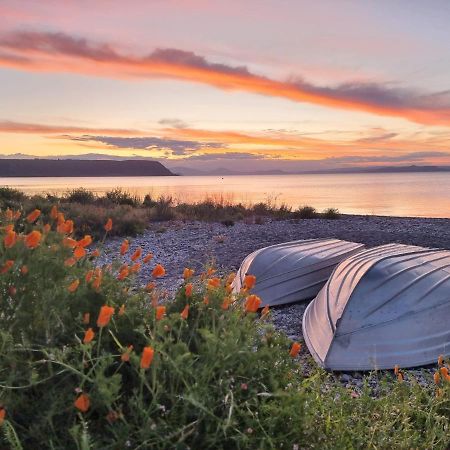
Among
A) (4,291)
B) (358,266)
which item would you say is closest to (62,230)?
(4,291)

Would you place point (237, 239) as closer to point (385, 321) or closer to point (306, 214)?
point (306, 214)

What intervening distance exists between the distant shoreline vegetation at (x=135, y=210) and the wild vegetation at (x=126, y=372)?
35.5 ft

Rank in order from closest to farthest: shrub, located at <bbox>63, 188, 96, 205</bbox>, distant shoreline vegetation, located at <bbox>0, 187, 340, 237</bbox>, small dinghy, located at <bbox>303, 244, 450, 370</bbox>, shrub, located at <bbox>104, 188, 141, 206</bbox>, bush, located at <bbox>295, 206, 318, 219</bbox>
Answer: small dinghy, located at <bbox>303, 244, 450, 370</bbox> < distant shoreline vegetation, located at <bbox>0, 187, 340, 237</bbox> < bush, located at <bbox>295, 206, 318, 219</bbox> < shrub, located at <bbox>63, 188, 96, 205</bbox> < shrub, located at <bbox>104, 188, 141, 206</bbox>

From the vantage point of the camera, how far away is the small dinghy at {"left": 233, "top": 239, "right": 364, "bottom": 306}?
6855 millimetres

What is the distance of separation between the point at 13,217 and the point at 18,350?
895 millimetres

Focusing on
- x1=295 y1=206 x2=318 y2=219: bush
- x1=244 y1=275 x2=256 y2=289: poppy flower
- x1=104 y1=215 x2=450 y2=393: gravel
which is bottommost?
x1=104 y1=215 x2=450 y2=393: gravel

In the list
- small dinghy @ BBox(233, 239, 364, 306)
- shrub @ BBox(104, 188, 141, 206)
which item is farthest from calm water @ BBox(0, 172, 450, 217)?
small dinghy @ BBox(233, 239, 364, 306)

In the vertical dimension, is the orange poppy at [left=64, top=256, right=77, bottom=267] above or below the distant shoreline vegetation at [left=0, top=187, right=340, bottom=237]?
above

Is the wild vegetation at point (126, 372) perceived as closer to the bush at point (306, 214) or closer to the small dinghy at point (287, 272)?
the small dinghy at point (287, 272)

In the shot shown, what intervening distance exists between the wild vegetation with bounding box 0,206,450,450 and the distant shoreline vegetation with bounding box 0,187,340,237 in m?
10.8

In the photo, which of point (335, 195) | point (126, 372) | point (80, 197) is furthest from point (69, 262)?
point (335, 195)

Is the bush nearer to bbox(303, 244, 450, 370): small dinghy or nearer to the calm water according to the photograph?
the calm water

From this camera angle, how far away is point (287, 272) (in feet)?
22.6

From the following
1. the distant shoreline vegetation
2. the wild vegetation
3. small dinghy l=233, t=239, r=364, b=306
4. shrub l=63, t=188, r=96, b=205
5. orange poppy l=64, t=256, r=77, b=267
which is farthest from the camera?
shrub l=63, t=188, r=96, b=205
